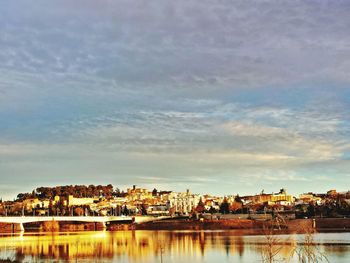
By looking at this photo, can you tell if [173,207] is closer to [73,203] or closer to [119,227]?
[73,203]

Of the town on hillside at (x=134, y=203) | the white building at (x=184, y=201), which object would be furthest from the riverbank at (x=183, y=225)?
the white building at (x=184, y=201)

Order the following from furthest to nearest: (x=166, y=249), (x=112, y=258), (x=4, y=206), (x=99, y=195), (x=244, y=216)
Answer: (x=99, y=195)
(x=4, y=206)
(x=244, y=216)
(x=166, y=249)
(x=112, y=258)

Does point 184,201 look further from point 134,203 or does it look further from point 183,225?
point 183,225

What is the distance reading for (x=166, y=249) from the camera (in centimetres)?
4347

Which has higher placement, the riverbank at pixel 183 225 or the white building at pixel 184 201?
the white building at pixel 184 201

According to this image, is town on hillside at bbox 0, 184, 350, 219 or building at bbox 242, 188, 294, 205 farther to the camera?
building at bbox 242, 188, 294, 205

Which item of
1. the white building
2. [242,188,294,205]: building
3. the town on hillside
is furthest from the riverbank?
[242,188,294,205]: building

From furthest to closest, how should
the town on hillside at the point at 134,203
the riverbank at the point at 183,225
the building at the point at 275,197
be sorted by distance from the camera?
the building at the point at 275,197 < the town on hillside at the point at 134,203 < the riverbank at the point at 183,225

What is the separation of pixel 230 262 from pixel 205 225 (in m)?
61.3

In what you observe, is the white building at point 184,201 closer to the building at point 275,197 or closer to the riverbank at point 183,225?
the building at point 275,197

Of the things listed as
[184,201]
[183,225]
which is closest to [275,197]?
[184,201]

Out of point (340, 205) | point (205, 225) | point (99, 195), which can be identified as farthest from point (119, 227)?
point (99, 195)

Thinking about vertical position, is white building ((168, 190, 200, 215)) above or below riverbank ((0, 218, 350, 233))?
above

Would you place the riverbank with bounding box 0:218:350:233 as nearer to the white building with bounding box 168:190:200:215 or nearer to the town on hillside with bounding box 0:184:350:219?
the town on hillside with bounding box 0:184:350:219
